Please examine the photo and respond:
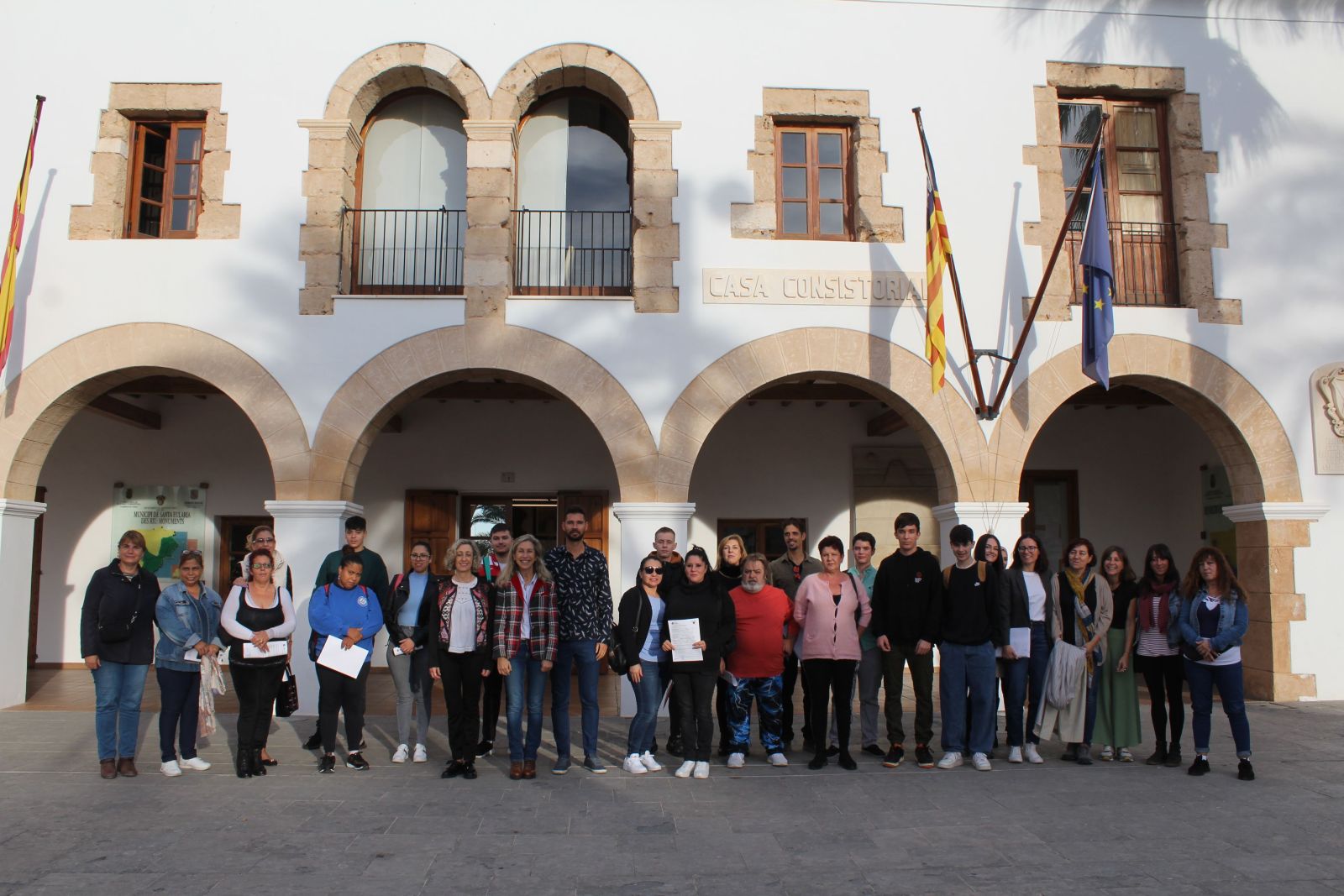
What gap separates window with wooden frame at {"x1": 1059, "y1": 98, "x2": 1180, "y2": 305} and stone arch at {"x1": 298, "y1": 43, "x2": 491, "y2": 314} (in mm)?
5550

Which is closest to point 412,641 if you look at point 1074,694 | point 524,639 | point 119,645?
point 524,639

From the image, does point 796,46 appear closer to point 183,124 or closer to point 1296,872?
point 183,124

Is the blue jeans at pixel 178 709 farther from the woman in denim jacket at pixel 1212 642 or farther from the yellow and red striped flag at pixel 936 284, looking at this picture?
the woman in denim jacket at pixel 1212 642

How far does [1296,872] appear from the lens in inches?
172

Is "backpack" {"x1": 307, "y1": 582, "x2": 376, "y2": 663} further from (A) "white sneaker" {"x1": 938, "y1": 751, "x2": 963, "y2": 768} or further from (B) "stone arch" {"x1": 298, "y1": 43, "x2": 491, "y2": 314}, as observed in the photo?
(A) "white sneaker" {"x1": 938, "y1": 751, "x2": 963, "y2": 768}

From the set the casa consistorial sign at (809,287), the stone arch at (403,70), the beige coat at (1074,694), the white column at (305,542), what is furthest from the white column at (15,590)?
the beige coat at (1074,694)

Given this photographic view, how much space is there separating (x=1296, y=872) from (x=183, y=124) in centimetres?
991

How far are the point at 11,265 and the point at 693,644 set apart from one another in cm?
660

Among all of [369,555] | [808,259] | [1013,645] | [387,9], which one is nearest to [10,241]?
[387,9]

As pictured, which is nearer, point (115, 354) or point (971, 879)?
point (971, 879)

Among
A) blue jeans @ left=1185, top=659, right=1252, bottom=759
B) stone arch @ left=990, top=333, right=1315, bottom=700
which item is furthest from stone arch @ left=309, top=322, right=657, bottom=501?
blue jeans @ left=1185, top=659, right=1252, bottom=759

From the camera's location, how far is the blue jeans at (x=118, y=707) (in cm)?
603

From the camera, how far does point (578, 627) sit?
6.10m

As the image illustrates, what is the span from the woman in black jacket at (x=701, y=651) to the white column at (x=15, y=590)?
603cm
